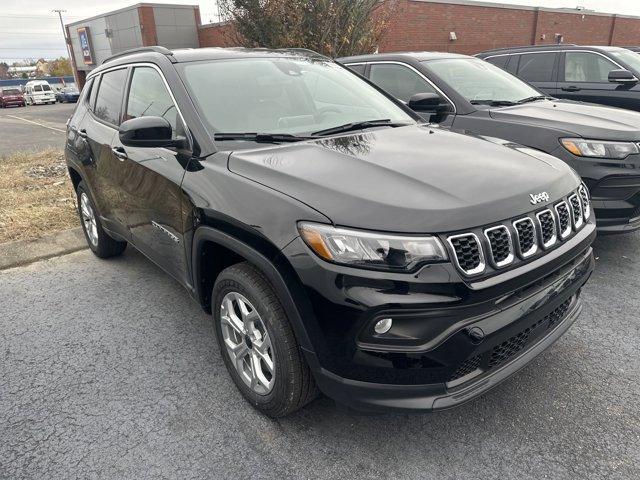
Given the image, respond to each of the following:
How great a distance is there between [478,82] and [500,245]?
3.72 meters

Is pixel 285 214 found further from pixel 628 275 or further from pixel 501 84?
pixel 501 84

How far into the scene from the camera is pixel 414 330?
1887 mm

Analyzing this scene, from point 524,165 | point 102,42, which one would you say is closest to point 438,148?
point 524,165

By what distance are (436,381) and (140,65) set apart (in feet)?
9.28

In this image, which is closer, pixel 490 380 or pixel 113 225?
pixel 490 380

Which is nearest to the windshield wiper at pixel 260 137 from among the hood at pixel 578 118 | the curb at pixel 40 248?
the hood at pixel 578 118

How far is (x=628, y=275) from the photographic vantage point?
396 cm

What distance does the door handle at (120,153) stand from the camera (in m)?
3.45

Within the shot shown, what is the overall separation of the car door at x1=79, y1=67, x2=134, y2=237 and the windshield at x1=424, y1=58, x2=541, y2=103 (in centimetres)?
306

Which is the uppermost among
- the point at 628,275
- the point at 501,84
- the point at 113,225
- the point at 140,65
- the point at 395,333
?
the point at 140,65

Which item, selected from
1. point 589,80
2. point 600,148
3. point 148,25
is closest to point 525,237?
point 600,148

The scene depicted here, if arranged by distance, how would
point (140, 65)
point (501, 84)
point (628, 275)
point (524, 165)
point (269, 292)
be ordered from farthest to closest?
1. point (501, 84)
2. point (628, 275)
3. point (140, 65)
4. point (524, 165)
5. point (269, 292)

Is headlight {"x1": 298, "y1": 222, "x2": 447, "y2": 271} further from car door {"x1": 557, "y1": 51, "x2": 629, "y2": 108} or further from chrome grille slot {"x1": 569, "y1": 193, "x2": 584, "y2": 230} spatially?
car door {"x1": 557, "y1": 51, "x2": 629, "y2": 108}

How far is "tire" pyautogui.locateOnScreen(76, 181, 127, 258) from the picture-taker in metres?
4.49
